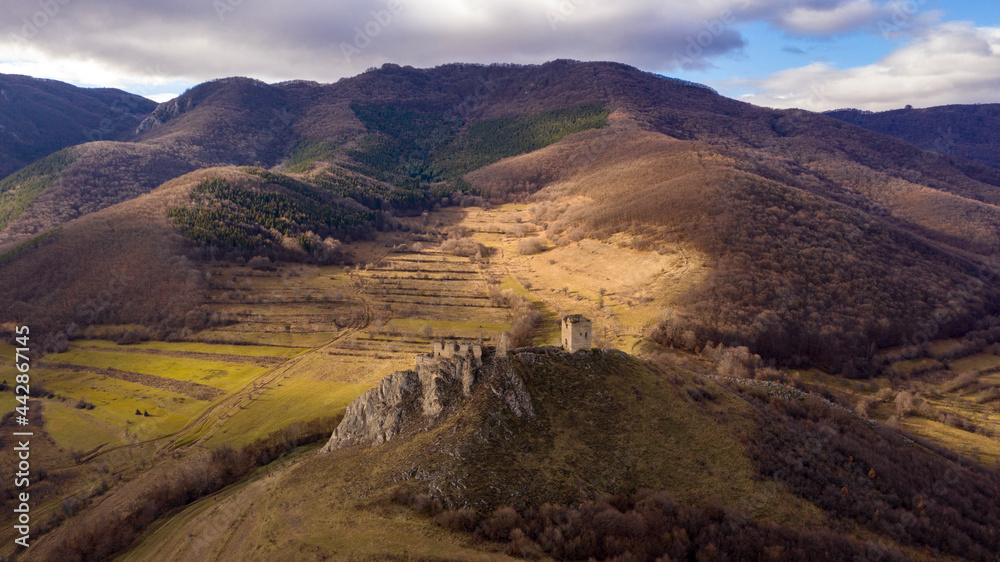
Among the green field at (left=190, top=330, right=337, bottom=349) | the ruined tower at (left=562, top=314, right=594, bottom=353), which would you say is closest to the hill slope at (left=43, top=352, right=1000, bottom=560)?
the ruined tower at (left=562, top=314, right=594, bottom=353)

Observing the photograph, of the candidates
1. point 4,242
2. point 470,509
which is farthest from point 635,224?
point 4,242

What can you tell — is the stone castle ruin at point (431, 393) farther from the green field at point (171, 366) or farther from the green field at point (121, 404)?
the green field at point (171, 366)

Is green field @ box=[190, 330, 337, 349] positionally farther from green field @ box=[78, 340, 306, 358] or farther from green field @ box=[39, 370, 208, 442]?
green field @ box=[39, 370, 208, 442]

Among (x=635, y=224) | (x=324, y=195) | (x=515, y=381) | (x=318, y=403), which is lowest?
(x=318, y=403)

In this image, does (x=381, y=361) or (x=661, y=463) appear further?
(x=381, y=361)

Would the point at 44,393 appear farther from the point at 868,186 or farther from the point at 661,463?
the point at 868,186

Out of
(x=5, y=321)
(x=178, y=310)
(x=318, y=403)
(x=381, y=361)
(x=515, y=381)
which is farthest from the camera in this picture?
(x=178, y=310)

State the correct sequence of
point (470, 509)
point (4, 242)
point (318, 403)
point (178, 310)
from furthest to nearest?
point (4, 242)
point (178, 310)
point (318, 403)
point (470, 509)

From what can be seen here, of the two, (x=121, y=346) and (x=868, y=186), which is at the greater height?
(x=868, y=186)
